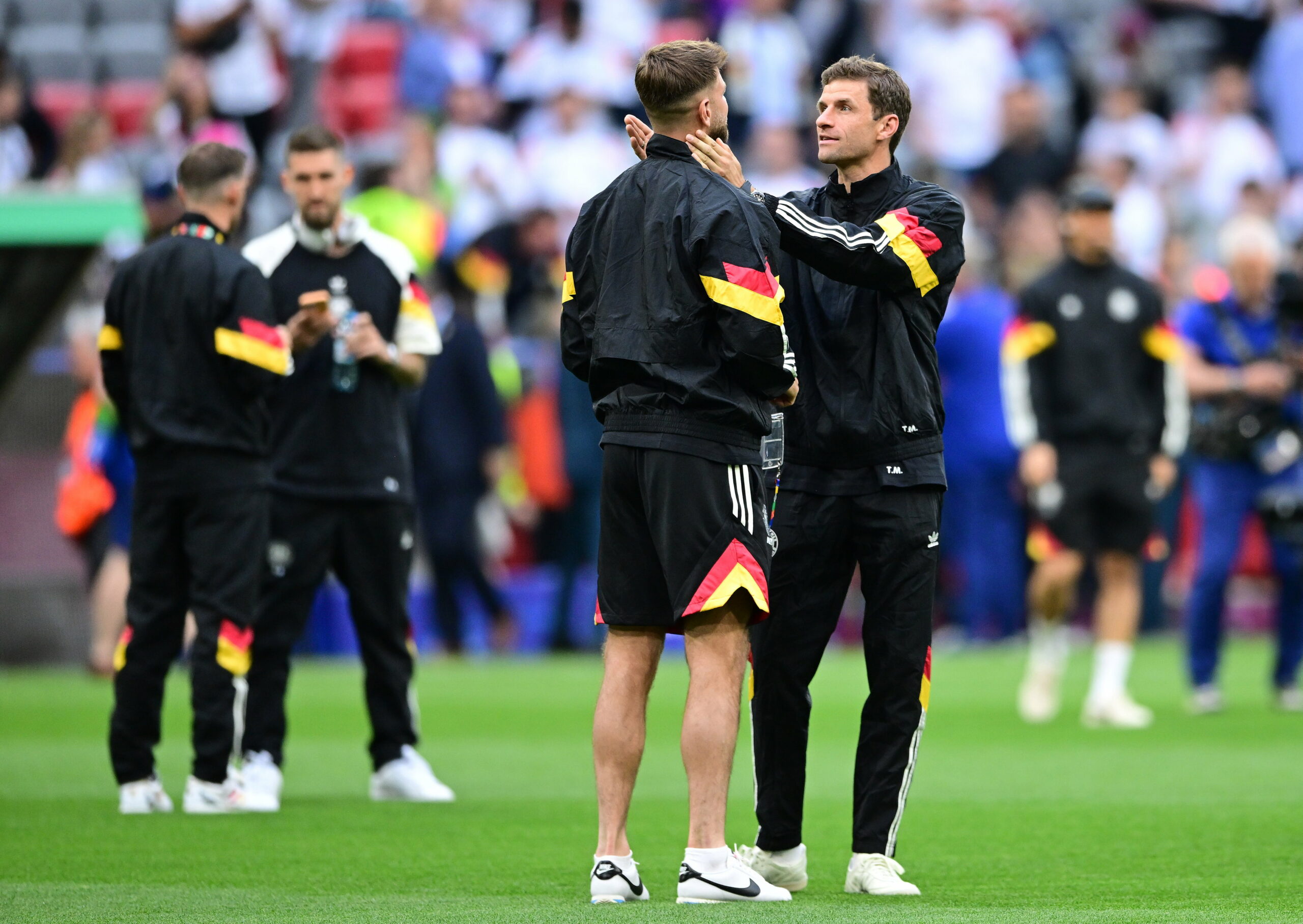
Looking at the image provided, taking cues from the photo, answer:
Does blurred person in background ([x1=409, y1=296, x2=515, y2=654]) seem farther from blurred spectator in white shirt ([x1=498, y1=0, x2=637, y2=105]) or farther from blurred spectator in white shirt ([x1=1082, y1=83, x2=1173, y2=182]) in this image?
blurred spectator in white shirt ([x1=1082, y1=83, x2=1173, y2=182])

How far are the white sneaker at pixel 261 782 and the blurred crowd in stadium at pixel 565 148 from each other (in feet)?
20.4

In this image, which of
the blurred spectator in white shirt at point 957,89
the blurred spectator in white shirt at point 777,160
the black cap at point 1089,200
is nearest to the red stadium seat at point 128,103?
the blurred spectator in white shirt at point 777,160

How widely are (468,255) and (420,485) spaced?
2.11 m

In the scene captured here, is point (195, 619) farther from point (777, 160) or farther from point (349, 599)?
point (777, 160)

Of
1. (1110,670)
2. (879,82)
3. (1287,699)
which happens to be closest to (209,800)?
(879,82)

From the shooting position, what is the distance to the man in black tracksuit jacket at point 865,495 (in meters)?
5.77

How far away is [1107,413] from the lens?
10719 mm

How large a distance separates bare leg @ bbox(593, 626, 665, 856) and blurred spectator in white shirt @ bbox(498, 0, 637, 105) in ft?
46.4

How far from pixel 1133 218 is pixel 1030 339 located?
859cm

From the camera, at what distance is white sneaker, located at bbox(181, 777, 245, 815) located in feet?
24.6

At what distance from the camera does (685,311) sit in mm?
5406

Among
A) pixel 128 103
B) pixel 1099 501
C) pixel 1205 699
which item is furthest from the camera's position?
pixel 128 103

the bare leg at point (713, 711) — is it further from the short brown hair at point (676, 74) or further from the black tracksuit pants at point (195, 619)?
the black tracksuit pants at point (195, 619)

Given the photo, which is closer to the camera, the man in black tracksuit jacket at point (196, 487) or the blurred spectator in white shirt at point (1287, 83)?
the man in black tracksuit jacket at point (196, 487)
